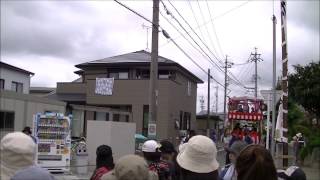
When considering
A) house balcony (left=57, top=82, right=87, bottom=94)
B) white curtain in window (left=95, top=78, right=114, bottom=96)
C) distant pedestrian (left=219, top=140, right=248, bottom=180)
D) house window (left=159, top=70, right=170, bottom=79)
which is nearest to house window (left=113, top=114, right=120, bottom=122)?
white curtain in window (left=95, top=78, right=114, bottom=96)

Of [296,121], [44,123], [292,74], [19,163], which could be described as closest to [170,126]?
[296,121]

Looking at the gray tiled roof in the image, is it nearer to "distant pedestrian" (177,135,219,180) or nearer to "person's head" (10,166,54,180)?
"distant pedestrian" (177,135,219,180)

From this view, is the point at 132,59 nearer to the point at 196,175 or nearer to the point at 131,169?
the point at 196,175

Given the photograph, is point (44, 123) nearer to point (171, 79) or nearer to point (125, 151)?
point (125, 151)

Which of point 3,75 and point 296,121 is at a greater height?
point 3,75

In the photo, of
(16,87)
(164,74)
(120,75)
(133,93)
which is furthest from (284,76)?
(16,87)

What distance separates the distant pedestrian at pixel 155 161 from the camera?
22.2ft

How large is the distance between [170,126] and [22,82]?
13.7 m

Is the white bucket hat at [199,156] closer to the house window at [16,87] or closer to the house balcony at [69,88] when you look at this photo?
the house window at [16,87]

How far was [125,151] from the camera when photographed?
25.1 m

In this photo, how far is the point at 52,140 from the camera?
21.5 m

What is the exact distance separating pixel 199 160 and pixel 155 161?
1628mm

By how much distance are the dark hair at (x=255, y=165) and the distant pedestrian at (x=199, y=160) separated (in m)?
1.08

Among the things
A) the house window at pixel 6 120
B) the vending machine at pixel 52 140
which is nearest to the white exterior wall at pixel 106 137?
the vending machine at pixel 52 140
